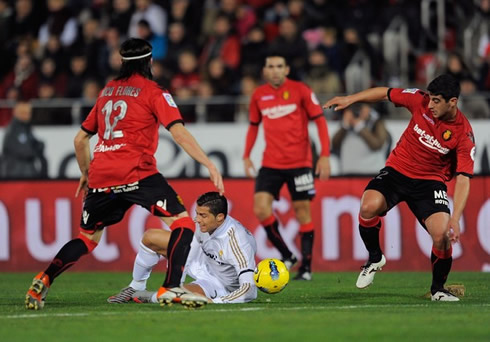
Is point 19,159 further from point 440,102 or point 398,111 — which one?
point 440,102

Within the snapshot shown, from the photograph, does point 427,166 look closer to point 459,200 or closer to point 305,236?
point 459,200

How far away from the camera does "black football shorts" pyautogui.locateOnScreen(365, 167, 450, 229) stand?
33.7 ft

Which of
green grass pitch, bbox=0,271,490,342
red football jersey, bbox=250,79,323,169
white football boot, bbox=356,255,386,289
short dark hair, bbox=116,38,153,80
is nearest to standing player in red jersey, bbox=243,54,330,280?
red football jersey, bbox=250,79,323,169

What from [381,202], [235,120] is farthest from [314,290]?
[235,120]

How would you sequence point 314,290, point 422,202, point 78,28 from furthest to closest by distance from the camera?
1. point 78,28
2. point 314,290
3. point 422,202

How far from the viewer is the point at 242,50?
19047 millimetres

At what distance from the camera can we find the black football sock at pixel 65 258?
9430 millimetres

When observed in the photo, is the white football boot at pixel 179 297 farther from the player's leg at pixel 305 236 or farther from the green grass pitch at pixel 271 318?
the player's leg at pixel 305 236

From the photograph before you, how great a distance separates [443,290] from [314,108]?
3.59m

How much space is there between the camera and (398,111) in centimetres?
1742

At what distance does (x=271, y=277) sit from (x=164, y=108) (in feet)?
6.48

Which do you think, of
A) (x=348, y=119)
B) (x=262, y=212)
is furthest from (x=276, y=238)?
(x=348, y=119)

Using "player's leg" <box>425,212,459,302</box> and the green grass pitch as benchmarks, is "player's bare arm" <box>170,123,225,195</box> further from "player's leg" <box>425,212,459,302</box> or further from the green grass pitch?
"player's leg" <box>425,212,459,302</box>

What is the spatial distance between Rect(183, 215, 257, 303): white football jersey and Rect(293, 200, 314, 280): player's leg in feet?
10.8
